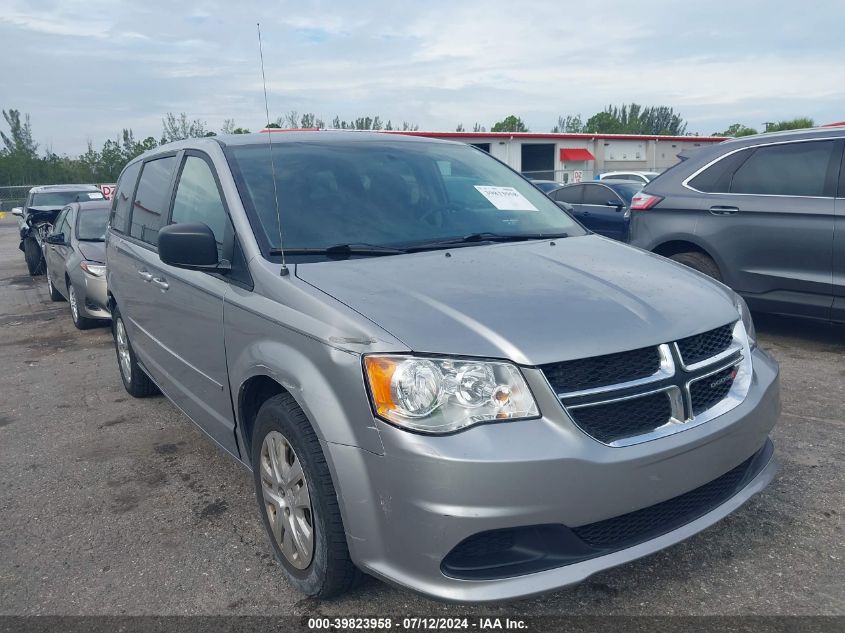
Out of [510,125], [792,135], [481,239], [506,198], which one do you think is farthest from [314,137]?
[510,125]

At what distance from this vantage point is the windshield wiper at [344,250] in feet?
9.46

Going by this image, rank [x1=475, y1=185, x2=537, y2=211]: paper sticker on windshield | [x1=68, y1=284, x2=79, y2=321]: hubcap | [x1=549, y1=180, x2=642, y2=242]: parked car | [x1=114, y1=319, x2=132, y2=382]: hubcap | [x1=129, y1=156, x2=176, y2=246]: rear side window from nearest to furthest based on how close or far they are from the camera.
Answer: [x1=475, y1=185, x2=537, y2=211]: paper sticker on windshield → [x1=129, y1=156, x2=176, y2=246]: rear side window → [x1=114, y1=319, x2=132, y2=382]: hubcap → [x1=68, y1=284, x2=79, y2=321]: hubcap → [x1=549, y1=180, x2=642, y2=242]: parked car

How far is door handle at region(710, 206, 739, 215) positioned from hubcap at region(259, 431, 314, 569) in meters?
4.61

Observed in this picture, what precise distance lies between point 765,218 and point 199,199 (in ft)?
14.3

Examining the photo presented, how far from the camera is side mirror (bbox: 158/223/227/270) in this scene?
2918 millimetres

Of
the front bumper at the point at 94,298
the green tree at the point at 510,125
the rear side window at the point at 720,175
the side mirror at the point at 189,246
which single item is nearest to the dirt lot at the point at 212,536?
the side mirror at the point at 189,246

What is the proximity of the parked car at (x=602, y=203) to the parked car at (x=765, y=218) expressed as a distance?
2697mm

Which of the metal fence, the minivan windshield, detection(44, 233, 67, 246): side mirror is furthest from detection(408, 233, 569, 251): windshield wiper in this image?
the metal fence

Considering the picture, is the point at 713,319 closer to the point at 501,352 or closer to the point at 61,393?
the point at 501,352

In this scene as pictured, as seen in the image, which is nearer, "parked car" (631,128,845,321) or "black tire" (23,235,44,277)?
"parked car" (631,128,845,321)

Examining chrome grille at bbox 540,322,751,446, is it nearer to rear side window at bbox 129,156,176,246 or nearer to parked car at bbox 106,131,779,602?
parked car at bbox 106,131,779,602

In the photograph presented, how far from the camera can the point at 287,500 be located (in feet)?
8.73

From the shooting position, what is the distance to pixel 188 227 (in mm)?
2977

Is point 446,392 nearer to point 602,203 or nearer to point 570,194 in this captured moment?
point 602,203
